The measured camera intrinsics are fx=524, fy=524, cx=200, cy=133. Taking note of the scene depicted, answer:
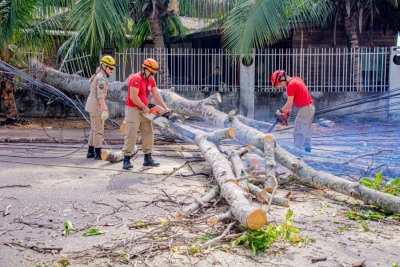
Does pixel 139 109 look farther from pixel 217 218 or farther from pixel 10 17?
pixel 10 17

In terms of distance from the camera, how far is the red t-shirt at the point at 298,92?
351 inches

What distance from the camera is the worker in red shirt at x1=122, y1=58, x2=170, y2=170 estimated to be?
7.89m

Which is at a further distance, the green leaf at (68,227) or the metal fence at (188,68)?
the metal fence at (188,68)

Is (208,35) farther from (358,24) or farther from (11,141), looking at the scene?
(11,141)

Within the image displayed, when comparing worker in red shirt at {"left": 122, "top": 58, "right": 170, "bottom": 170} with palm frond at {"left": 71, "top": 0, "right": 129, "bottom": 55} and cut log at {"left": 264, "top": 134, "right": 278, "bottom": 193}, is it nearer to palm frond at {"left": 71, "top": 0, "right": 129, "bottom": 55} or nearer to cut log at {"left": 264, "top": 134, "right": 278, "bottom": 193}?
cut log at {"left": 264, "top": 134, "right": 278, "bottom": 193}

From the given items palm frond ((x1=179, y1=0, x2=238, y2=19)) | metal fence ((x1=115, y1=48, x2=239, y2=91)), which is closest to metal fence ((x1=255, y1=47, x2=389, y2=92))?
metal fence ((x1=115, y1=48, x2=239, y2=91))

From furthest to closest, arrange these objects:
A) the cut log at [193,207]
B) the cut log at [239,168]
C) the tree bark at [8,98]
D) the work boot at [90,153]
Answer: the tree bark at [8,98], the work boot at [90,153], the cut log at [239,168], the cut log at [193,207]

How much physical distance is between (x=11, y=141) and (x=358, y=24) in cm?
1189

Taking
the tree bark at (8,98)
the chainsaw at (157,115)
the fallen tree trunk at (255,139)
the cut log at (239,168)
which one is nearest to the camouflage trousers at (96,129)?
the chainsaw at (157,115)

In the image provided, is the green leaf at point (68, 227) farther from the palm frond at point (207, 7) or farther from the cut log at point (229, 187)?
the palm frond at point (207, 7)

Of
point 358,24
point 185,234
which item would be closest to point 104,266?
point 185,234

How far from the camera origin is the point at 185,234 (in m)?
4.85

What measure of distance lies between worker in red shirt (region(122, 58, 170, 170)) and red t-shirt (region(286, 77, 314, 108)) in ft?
7.79

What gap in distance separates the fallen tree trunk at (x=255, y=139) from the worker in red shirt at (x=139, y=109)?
1348 millimetres
